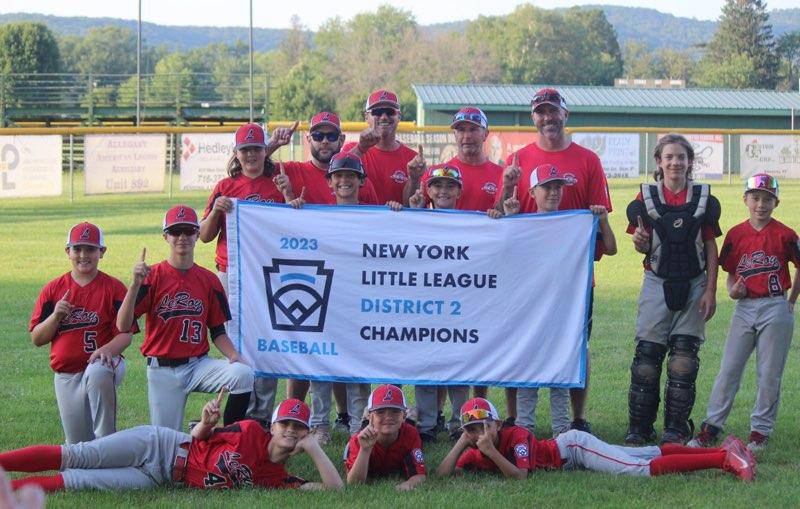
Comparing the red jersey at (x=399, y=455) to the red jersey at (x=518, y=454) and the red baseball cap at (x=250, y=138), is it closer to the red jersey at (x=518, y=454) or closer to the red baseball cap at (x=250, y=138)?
the red jersey at (x=518, y=454)

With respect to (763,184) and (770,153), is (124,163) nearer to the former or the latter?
(770,153)

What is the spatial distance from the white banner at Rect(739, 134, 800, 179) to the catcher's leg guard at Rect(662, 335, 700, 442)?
3006cm

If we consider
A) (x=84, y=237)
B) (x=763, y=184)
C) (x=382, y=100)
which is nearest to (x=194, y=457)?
(x=84, y=237)

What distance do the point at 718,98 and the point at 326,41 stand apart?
98610 mm

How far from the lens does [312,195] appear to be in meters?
8.34

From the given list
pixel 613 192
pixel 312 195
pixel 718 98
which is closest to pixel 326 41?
pixel 718 98

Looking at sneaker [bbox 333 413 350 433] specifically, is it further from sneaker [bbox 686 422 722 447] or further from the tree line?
the tree line

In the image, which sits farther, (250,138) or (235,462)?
(250,138)

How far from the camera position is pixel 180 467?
686cm

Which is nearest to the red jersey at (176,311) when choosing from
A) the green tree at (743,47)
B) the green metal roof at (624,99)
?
the green metal roof at (624,99)

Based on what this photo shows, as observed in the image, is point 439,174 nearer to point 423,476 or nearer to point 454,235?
point 454,235

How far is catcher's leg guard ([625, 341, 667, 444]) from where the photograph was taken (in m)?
8.02

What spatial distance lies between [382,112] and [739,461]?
3459mm

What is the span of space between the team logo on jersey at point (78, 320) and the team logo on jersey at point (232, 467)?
4.41ft
